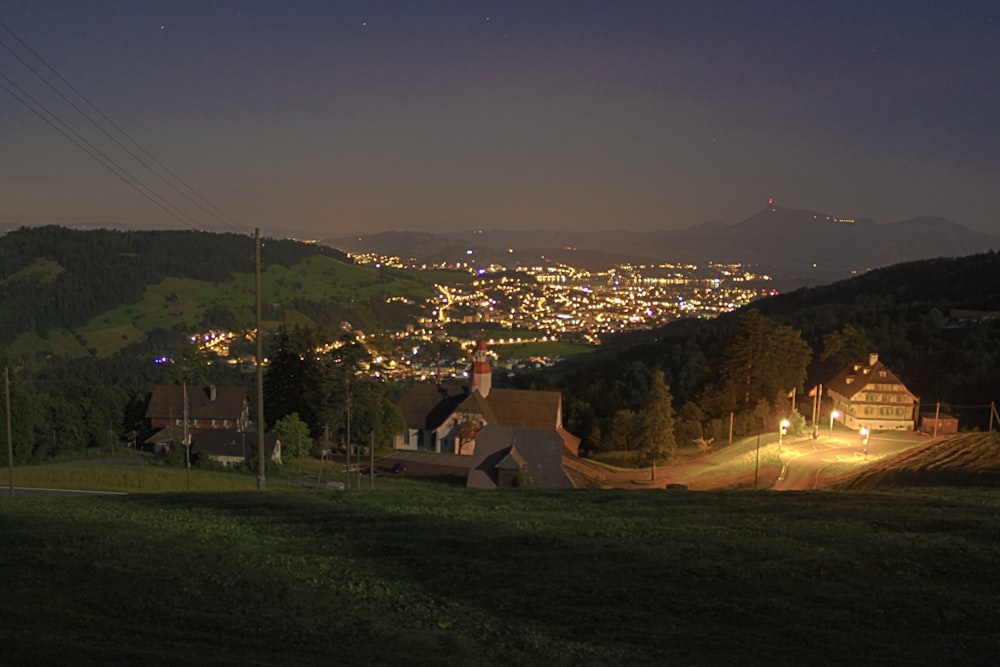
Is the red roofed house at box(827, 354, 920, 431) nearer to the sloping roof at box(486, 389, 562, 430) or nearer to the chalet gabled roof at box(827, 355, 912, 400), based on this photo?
the chalet gabled roof at box(827, 355, 912, 400)

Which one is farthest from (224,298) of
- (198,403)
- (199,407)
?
(199,407)

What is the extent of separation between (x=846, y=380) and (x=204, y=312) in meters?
110

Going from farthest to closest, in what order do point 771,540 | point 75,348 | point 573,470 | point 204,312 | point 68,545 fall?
1. point 204,312
2. point 75,348
3. point 573,470
4. point 771,540
5. point 68,545

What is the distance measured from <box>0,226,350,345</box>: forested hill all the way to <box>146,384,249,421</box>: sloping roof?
256ft

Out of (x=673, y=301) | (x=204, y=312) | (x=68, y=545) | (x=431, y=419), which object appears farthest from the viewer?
(x=673, y=301)

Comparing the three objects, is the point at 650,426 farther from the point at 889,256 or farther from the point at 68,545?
the point at 889,256

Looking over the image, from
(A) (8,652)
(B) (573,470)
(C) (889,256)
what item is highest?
(C) (889,256)

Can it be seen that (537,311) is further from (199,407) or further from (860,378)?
(860,378)

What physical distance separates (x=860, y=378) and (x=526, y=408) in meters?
23.0

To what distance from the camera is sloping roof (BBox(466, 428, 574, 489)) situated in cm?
3755

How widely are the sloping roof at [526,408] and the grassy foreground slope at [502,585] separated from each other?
1360 inches

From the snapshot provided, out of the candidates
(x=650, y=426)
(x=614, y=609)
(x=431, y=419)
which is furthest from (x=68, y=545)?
(x=431, y=419)

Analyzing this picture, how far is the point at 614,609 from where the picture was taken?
33.3 ft

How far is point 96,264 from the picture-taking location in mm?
146750
